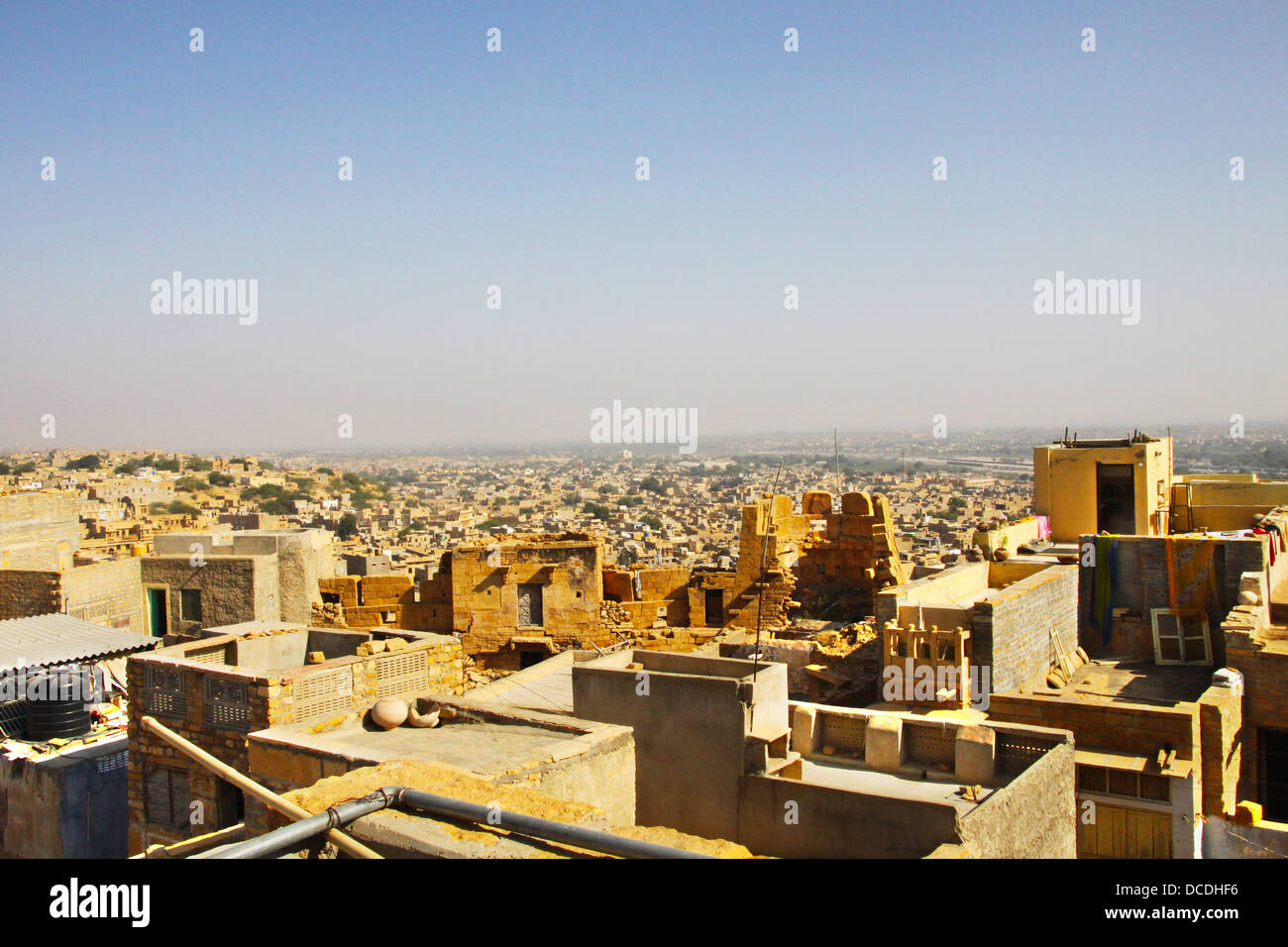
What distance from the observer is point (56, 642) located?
1498cm

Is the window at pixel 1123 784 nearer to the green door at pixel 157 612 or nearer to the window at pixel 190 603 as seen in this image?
the window at pixel 190 603

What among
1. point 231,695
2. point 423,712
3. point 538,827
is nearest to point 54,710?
point 231,695

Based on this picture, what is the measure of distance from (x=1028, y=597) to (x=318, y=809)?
35.8 feet

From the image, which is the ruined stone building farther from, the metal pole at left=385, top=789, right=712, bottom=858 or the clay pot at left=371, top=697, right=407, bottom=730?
the metal pole at left=385, top=789, right=712, bottom=858

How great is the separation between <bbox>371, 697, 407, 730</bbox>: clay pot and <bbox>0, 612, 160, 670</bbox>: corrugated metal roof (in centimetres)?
729

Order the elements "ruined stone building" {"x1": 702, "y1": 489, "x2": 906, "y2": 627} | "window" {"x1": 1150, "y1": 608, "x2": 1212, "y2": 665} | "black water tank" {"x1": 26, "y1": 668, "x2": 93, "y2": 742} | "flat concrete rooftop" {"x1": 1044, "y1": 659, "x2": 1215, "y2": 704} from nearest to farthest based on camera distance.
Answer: "black water tank" {"x1": 26, "y1": 668, "x2": 93, "y2": 742} < "flat concrete rooftop" {"x1": 1044, "y1": 659, "x2": 1215, "y2": 704} < "window" {"x1": 1150, "y1": 608, "x2": 1212, "y2": 665} < "ruined stone building" {"x1": 702, "y1": 489, "x2": 906, "y2": 627}

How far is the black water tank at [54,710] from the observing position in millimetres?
12594

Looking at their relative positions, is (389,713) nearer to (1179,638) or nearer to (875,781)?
(875,781)

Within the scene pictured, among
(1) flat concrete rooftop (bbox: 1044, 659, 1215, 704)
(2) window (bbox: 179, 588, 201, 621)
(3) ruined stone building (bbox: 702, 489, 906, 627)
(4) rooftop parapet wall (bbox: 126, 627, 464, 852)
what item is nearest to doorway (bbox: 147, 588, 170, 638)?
(2) window (bbox: 179, 588, 201, 621)

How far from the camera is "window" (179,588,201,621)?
20.3 meters
